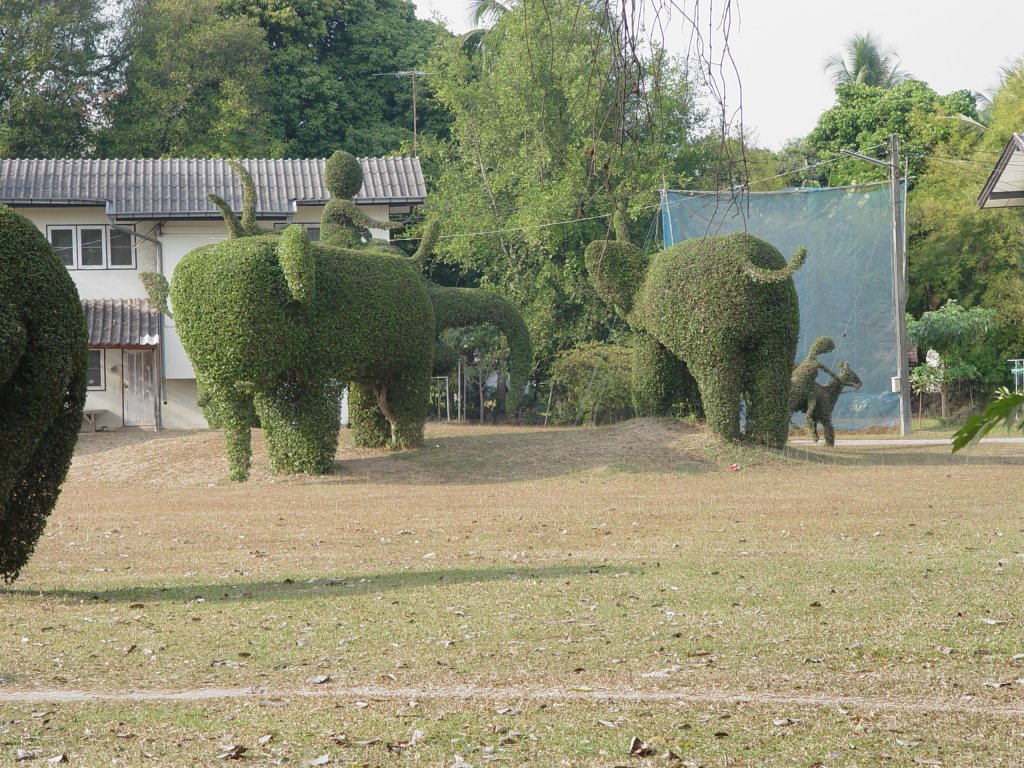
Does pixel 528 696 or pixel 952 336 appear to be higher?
pixel 952 336

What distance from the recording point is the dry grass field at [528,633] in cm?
538

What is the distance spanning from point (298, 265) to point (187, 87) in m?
21.1

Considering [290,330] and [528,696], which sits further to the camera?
[290,330]

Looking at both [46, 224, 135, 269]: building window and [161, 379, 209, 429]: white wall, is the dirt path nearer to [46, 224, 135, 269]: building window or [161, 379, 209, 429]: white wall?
[161, 379, 209, 429]: white wall

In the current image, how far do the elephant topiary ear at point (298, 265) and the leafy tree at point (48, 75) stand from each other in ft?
65.3

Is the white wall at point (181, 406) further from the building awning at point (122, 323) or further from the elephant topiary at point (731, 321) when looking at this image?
the elephant topiary at point (731, 321)

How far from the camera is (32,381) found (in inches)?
335

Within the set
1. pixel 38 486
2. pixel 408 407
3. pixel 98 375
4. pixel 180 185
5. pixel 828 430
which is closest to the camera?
pixel 38 486

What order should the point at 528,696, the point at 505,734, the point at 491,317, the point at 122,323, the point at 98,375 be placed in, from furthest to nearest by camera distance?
the point at 98,375 → the point at 122,323 → the point at 491,317 → the point at 528,696 → the point at 505,734

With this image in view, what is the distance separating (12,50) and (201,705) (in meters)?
32.5

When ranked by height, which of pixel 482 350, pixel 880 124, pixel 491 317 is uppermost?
pixel 880 124

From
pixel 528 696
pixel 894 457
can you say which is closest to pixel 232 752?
pixel 528 696

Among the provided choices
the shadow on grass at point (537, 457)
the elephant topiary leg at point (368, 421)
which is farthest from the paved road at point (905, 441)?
the elephant topiary leg at point (368, 421)

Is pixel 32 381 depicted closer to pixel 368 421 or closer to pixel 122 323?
pixel 368 421
